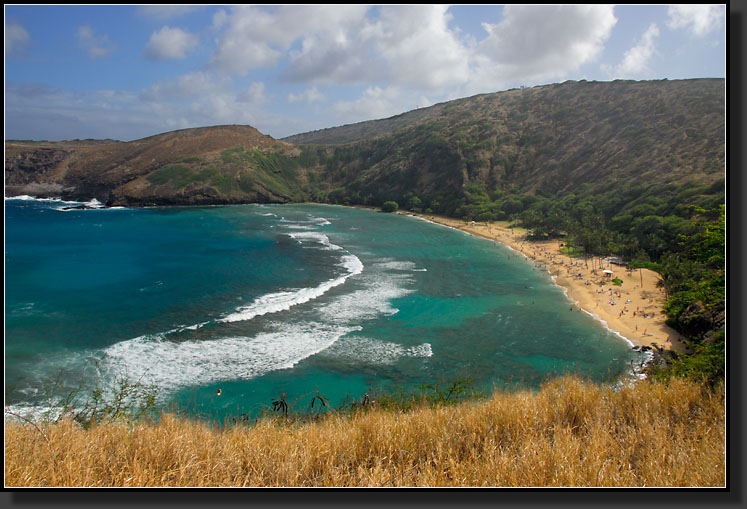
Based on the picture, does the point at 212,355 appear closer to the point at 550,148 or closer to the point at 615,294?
the point at 615,294

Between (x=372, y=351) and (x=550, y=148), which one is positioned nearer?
(x=372, y=351)

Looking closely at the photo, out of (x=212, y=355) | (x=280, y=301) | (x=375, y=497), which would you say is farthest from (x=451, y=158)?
(x=375, y=497)

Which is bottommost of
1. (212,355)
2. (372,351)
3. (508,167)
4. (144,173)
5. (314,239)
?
(372,351)

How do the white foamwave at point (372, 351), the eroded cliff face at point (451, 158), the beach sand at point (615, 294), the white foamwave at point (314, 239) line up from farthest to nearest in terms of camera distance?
the eroded cliff face at point (451, 158)
the white foamwave at point (314, 239)
the beach sand at point (615, 294)
the white foamwave at point (372, 351)

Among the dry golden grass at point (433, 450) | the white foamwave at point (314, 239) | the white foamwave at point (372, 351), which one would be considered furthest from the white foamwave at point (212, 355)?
the white foamwave at point (314, 239)

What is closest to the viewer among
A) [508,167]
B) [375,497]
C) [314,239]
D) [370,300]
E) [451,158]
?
[375,497]

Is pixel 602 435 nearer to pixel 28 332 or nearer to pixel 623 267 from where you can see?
pixel 28 332

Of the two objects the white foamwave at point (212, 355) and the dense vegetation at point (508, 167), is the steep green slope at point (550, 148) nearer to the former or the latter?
the dense vegetation at point (508, 167)

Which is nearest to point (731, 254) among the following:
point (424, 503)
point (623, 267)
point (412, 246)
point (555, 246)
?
point (424, 503)
